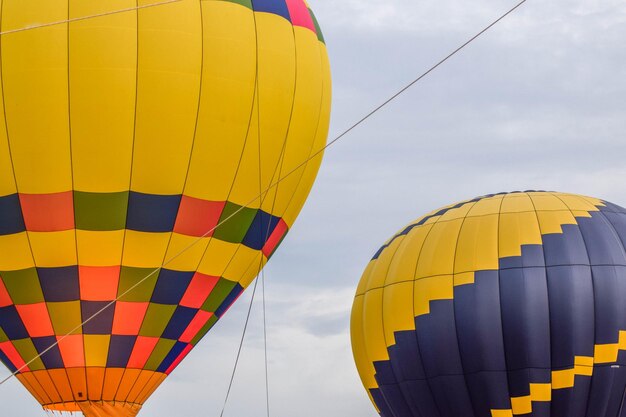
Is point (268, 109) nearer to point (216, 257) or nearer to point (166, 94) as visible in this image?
point (166, 94)

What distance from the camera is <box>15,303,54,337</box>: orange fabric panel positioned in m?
12.0

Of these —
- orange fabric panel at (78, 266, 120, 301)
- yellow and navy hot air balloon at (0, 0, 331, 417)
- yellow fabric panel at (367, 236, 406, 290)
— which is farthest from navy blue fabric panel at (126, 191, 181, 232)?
yellow fabric panel at (367, 236, 406, 290)

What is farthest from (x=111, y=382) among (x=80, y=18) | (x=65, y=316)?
(x=80, y=18)

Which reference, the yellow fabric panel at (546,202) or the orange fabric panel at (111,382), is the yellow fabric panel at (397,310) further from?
the orange fabric panel at (111,382)

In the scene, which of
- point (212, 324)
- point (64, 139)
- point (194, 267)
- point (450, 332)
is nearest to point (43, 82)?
point (64, 139)

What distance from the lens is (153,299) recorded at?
12.3 m

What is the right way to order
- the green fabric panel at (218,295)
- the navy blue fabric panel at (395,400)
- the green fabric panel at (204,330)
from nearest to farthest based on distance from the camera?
the green fabric panel at (218,295) → the green fabric panel at (204,330) → the navy blue fabric panel at (395,400)

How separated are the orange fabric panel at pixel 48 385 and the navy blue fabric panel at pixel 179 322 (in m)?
1.18

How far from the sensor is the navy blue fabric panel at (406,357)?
1628 cm

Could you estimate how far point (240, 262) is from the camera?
1293cm

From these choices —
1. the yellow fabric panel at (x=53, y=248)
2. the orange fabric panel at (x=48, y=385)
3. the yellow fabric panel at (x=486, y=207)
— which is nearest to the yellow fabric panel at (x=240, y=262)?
the yellow fabric panel at (x=53, y=248)

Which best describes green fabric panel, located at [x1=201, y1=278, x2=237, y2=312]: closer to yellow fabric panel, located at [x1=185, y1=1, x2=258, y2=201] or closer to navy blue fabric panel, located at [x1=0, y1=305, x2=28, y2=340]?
yellow fabric panel, located at [x1=185, y1=1, x2=258, y2=201]

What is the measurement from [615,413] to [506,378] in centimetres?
143

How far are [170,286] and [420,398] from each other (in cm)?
522
